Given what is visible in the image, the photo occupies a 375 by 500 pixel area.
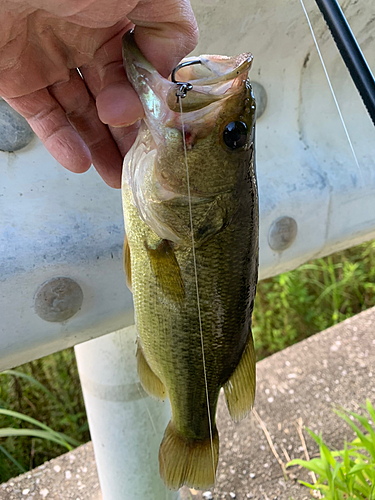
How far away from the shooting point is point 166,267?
99 centimetres

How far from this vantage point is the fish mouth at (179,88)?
0.84 metres

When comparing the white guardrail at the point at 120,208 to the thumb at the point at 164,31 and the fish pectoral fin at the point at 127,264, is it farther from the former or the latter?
the thumb at the point at 164,31

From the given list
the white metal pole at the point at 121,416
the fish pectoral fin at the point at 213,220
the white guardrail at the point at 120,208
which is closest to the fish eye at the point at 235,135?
the fish pectoral fin at the point at 213,220

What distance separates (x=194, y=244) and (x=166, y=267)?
83mm

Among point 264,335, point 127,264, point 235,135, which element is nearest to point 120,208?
point 127,264

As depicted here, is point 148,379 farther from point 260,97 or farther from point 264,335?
point 264,335

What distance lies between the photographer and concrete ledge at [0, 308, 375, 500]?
6.59 feet

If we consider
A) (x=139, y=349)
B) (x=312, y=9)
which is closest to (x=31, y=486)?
(x=139, y=349)

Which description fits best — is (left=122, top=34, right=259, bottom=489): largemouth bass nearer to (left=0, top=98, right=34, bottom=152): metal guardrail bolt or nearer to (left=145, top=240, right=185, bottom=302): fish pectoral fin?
(left=145, top=240, right=185, bottom=302): fish pectoral fin

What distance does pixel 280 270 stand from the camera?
1494 mm

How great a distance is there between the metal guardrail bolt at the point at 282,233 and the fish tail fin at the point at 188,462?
23.7 inches

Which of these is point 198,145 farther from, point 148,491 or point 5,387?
point 5,387

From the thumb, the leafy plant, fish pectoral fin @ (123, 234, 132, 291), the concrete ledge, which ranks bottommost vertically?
the concrete ledge

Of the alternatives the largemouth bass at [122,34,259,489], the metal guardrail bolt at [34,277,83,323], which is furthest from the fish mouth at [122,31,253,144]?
the metal guardrail bolt at [34,277,83,323]
